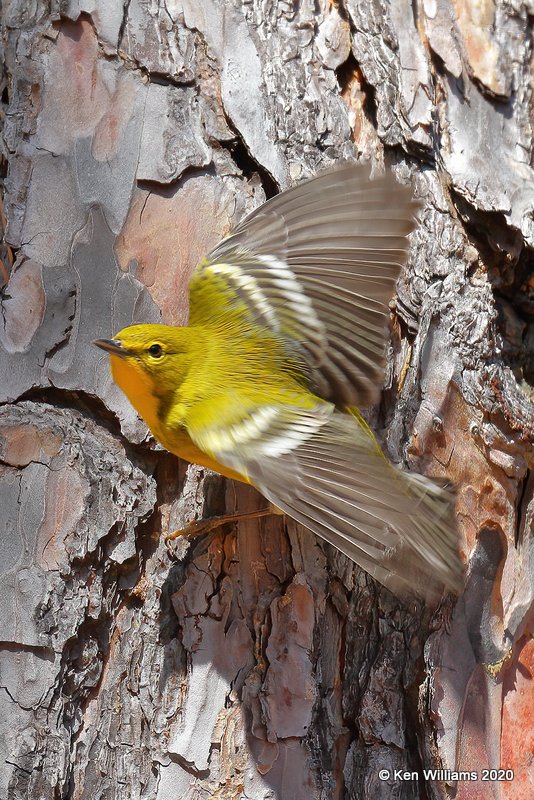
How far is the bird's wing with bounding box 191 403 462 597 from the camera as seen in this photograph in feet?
5.71

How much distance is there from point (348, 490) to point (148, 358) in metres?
0.64

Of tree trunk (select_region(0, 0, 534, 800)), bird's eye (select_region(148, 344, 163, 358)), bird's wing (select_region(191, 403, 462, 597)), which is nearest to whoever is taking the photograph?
bird's wing (select_region(191, 403, 462, 597))

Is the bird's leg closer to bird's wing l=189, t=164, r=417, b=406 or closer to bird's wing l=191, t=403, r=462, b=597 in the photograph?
bird's wing l=191, t=403, r=462, b=597

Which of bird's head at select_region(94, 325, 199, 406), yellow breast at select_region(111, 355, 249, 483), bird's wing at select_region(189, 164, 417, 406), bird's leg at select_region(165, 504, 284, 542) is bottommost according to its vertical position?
bird's leg at select_region(165, 504, 284, 542)

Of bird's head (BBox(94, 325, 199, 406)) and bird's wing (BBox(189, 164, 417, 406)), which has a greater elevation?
bird's wing (BBox(189, 164, 417, 406))

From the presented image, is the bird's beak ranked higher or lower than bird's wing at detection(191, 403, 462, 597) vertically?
higher

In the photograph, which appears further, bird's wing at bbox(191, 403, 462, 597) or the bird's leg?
the bird's leg

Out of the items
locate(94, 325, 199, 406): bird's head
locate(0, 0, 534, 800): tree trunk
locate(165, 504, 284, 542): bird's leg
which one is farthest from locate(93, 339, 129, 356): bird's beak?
locate(165, 504, 284, 542): bird's leg

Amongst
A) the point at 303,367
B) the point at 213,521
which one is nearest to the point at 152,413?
the point at 213,521

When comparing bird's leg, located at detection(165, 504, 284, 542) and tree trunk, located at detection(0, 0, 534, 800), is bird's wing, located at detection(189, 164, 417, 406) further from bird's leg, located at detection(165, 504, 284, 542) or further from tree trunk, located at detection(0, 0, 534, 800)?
bird's leg, located at detection(165, 504, 284, 542)

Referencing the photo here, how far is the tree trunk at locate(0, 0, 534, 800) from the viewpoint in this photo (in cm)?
203

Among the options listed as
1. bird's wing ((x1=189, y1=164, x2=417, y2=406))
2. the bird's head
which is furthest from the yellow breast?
bird's wing ((x1=189, y1=164, x2=417, y2=406))

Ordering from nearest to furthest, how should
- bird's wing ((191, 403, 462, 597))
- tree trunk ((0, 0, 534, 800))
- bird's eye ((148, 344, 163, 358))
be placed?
1. bird's wing ((191, 403, 462, 597))
2. tree trunk ((0, 0, 534, 800))
3. bird's eye ((148, 344, 163, 358))

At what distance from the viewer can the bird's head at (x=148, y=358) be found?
2088mm
